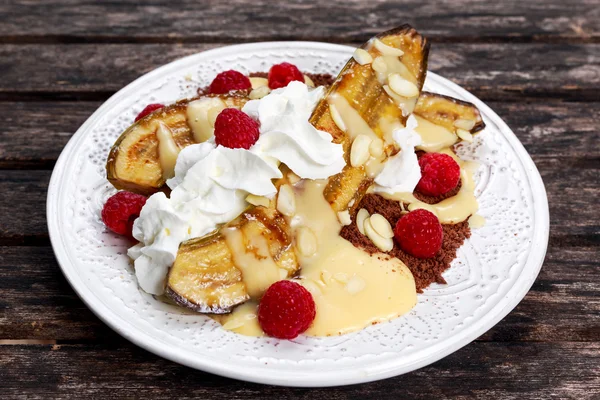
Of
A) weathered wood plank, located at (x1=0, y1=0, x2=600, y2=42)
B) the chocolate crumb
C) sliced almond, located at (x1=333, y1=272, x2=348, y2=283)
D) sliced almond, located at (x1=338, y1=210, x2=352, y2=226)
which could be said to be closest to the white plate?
the chocolate crumb

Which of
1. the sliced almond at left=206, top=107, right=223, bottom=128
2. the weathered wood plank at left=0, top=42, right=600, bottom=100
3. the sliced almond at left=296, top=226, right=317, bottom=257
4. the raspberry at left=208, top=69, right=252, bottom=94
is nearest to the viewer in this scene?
the sliced almond at left=296, top=226, right=317, bottom=257

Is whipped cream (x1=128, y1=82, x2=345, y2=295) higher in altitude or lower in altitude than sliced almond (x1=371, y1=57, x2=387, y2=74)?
lower

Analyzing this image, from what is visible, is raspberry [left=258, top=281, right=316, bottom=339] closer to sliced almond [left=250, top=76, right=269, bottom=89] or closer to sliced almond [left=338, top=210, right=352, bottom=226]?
sliced almond [left=338, top=210, right=352, bottom=226]

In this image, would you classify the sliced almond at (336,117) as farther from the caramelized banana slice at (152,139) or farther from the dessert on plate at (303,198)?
the caramelized banana slice at (152,139)

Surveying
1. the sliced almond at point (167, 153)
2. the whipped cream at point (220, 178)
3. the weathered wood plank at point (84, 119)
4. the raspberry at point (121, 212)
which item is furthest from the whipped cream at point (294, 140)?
the weathered wood plank at point (84, 119)

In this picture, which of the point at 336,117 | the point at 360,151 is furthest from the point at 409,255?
the point at 336,117

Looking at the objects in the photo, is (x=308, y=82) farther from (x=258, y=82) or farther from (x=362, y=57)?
(x=362, y=57)

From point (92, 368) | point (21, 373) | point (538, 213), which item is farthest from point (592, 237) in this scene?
point (21, 373)

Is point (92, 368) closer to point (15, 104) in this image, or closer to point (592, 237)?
point (15, 104)
